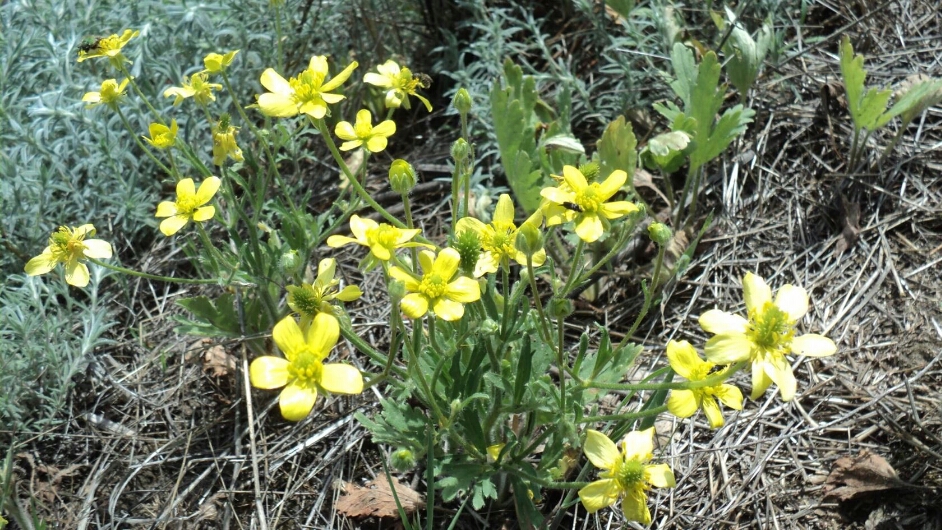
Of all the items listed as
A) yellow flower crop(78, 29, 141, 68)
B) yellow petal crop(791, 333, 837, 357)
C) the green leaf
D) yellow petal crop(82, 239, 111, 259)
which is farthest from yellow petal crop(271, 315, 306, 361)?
the green leaf

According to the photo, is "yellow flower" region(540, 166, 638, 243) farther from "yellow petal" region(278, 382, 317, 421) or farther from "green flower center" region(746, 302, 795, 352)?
"yellow petal" region(278, 382, 317, 421)

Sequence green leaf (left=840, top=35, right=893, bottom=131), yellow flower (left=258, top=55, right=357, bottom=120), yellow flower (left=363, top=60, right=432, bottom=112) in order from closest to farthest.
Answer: yellow flower (left=258, top=55, right=357, bottom=120), yellow flower (left=363, top=60, right=432, bottom=112), green leaf (left=840, top=35, right=893, bottom=131)

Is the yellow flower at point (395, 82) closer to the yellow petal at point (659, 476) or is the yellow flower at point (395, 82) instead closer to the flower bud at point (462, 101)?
the flower bud at point (462, 101)

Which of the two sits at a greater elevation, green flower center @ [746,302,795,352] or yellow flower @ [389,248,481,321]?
yellow flower @ [389,248,481,321]

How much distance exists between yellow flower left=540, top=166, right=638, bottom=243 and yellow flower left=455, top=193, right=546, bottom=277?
0.07 m

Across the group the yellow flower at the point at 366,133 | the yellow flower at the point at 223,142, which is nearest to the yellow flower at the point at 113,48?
the yellow flower at the point at 223,142

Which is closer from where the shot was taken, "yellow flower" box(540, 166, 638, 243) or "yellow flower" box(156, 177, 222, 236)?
"yellow flower" box(540, 166, 638, 243)

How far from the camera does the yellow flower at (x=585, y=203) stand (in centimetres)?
189

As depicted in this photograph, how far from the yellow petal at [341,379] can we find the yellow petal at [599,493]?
0.63 meters

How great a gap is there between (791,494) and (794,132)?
66.3 inches

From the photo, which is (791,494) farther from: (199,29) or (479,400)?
(199,29)

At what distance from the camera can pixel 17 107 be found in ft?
11.0

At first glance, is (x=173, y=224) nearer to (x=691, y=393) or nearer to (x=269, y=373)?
(x=269, y=373)

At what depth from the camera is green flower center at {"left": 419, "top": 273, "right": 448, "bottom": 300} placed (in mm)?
1743
